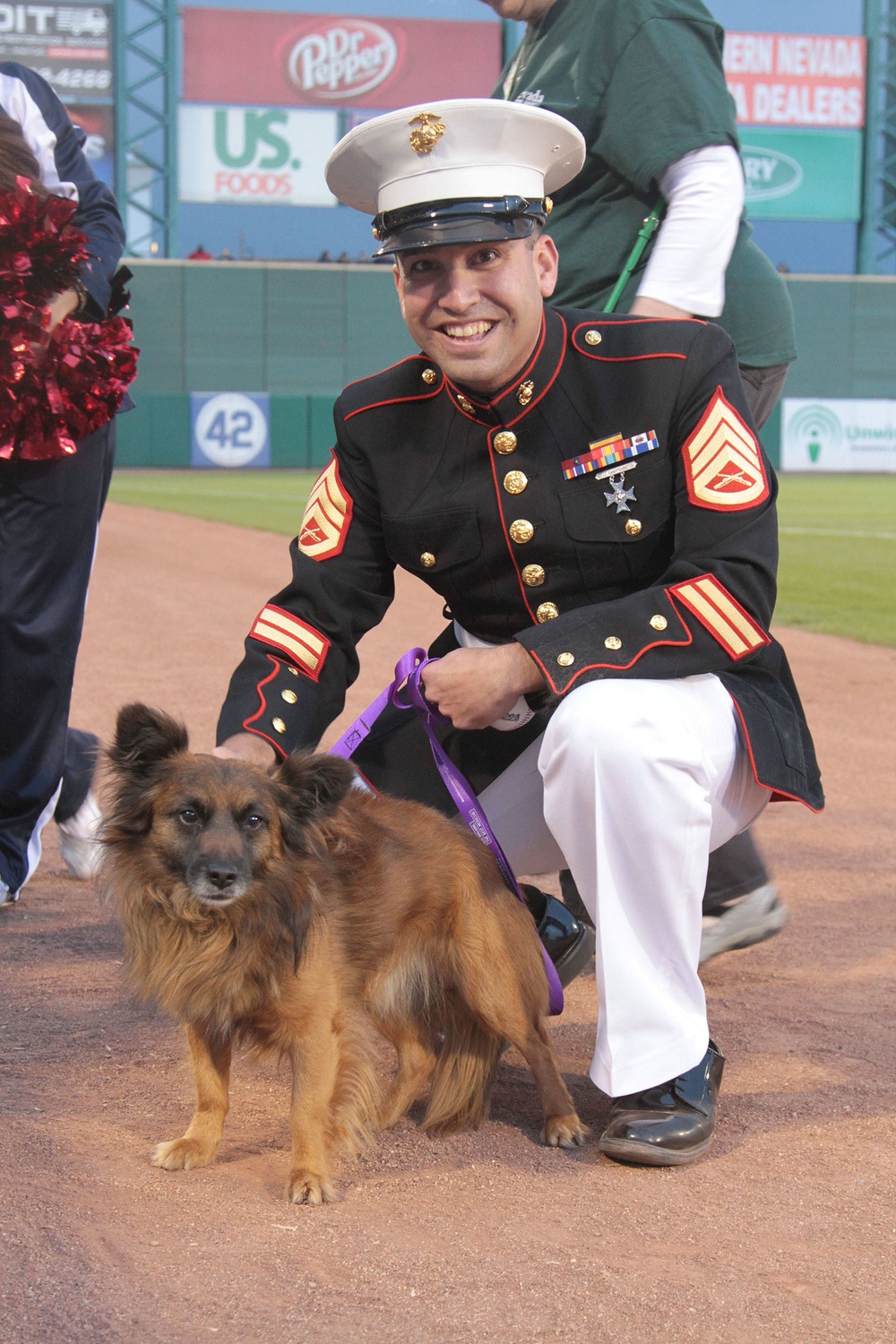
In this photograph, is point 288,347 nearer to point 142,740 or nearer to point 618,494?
point 618,494

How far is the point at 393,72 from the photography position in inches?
1672

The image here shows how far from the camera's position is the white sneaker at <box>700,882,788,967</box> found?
152 inches

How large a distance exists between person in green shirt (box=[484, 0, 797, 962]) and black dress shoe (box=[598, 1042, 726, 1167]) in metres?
0.95

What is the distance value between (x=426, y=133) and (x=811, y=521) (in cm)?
1826

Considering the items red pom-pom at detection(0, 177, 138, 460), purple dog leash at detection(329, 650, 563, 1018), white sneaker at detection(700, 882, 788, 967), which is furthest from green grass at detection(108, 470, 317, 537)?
purple dog leash at detection(329, 650, 563, 1018)

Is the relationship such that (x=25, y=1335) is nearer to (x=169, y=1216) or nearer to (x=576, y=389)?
(x=169, y=1216)

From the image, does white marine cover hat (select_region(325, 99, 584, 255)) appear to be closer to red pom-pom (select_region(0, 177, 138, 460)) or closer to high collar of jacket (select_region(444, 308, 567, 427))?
high collar of jacket (select_region(444, 308, 567, 427))

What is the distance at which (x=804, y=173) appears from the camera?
A: 43.1 metres

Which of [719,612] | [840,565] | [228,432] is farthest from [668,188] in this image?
[228,432]

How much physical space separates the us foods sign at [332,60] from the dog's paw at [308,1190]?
138 ft

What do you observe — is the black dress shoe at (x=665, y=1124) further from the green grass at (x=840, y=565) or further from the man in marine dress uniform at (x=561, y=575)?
the green grass at (x=840, y=565)

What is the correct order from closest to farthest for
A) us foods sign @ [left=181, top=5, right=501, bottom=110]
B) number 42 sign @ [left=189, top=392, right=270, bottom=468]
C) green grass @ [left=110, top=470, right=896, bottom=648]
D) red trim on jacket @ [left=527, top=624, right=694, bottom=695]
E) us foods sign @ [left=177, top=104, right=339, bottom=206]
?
1. red trim on jacket @ [left=527, top=624, right=694, bottom=695]
2. green grass @ [left=110, top=470, right=896, bottom=648]
3. number 42 sign @ [left=189, top=392, right=270, bottom=468]
4. us foods sign @ [left=177, top=104, right=339, bottom=206]
5. us foods sign @ [left=181, top=5, right=501, bottom=110]

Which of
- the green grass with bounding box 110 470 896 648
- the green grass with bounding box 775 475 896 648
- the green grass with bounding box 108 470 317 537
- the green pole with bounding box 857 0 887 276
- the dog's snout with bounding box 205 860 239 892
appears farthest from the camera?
the green pole with bounding box 857 0 887 276

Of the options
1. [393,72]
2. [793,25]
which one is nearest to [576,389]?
[393,72]
